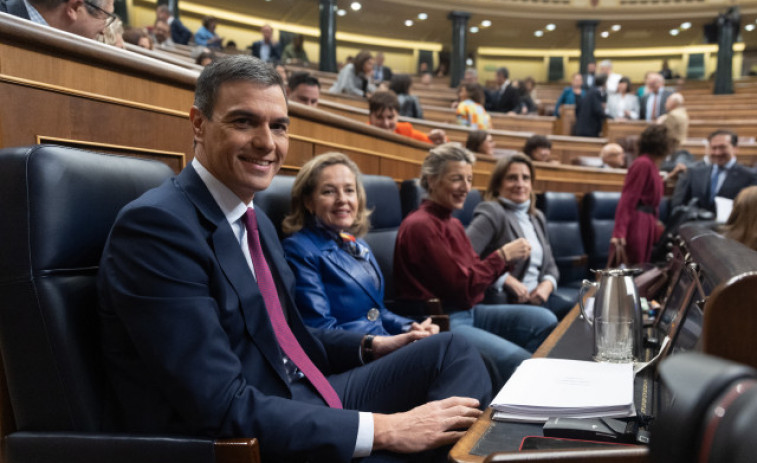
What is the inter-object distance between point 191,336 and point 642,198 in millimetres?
2607

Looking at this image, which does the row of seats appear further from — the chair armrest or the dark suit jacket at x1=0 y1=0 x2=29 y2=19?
the chair armrest

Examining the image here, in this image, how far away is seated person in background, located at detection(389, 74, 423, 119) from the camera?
173 inches

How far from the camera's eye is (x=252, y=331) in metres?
0.80

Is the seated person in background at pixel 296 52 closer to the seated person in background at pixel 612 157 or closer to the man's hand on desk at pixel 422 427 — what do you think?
the seated person in background at pixel 612 157

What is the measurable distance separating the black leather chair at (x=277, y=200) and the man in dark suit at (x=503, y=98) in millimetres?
5742

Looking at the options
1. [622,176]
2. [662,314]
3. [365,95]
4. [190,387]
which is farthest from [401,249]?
[365,95]

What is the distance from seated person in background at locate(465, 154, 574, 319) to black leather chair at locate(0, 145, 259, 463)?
1.39 meters

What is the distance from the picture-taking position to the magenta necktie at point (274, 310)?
88 cm

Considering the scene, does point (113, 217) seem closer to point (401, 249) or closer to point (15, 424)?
point (15, 424)

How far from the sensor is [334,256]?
1.27m

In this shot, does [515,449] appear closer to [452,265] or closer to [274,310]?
[274,310]

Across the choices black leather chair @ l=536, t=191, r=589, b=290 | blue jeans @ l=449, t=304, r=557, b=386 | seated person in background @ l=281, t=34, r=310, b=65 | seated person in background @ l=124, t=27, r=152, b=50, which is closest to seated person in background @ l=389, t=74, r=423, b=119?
black leather chair @ l=536, t=191, r=589, b=290

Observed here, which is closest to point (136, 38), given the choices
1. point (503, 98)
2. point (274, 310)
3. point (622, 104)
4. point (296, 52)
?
point (274, 310)

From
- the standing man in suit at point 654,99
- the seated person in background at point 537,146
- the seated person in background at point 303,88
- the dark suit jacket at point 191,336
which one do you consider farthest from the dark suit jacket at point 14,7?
the standing man in suit at point 654,99
